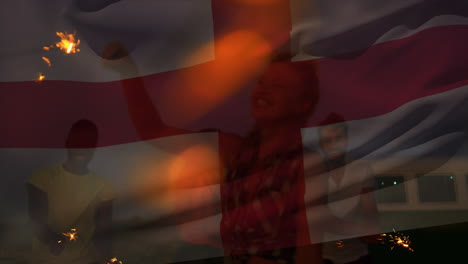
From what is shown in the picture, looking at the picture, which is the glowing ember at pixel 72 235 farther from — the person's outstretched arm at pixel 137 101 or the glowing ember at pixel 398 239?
the glowing ember at pixel 398 239

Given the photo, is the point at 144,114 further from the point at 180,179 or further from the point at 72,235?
the point at 72,235

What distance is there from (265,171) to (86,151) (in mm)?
560

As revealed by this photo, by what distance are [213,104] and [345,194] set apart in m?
0.48

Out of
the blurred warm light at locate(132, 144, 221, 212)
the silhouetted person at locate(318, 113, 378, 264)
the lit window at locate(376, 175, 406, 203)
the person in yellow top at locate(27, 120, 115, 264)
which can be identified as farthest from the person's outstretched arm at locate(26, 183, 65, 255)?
the lit window at locate(376, 175, 406, 203)

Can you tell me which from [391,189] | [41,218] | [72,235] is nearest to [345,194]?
[391,189]

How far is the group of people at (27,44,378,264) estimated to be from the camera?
1.20 m

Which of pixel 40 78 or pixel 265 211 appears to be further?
pixel 40 78

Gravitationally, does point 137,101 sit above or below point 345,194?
above

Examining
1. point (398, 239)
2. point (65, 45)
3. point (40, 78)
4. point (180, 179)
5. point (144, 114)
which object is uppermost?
point (65, 45)

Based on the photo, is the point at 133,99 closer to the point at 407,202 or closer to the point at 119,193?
the point at 119,193

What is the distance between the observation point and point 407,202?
125 centimetres

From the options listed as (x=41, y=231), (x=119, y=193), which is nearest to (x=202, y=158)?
(x=119, y=193)

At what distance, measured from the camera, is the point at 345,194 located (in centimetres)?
122

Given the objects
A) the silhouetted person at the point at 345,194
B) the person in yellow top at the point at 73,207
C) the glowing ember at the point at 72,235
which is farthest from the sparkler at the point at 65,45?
the silhouetted person at the point at 345,194
